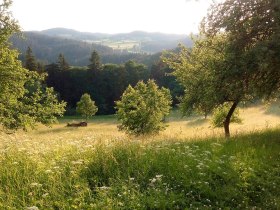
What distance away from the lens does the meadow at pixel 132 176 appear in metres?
7.51

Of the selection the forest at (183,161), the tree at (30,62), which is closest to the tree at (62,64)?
the tree at (30,62)

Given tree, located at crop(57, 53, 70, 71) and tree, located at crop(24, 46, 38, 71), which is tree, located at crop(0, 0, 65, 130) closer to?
tree, located at crop(24, 46, 38, 71)

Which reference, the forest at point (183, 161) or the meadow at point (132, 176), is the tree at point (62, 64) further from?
the meadow at point (132, 176)

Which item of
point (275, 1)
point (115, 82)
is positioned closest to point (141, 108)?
point (275, 1)

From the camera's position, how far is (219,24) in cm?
1459

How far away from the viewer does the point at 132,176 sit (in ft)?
28.6

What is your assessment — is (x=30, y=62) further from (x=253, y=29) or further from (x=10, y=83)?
(x=253, y=29)

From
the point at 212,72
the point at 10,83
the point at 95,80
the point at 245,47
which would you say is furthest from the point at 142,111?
the point at 95,80

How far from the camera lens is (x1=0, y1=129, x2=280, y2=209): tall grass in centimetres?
751

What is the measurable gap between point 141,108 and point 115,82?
6535 centimetres

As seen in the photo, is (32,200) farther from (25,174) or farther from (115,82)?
(115,82)

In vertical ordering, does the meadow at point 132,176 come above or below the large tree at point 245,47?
below

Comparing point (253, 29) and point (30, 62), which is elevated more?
point (253, 29)

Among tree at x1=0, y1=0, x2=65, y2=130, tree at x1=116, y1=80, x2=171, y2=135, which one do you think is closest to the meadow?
tree at x1=0, y1=0, x2=65, y2=130
